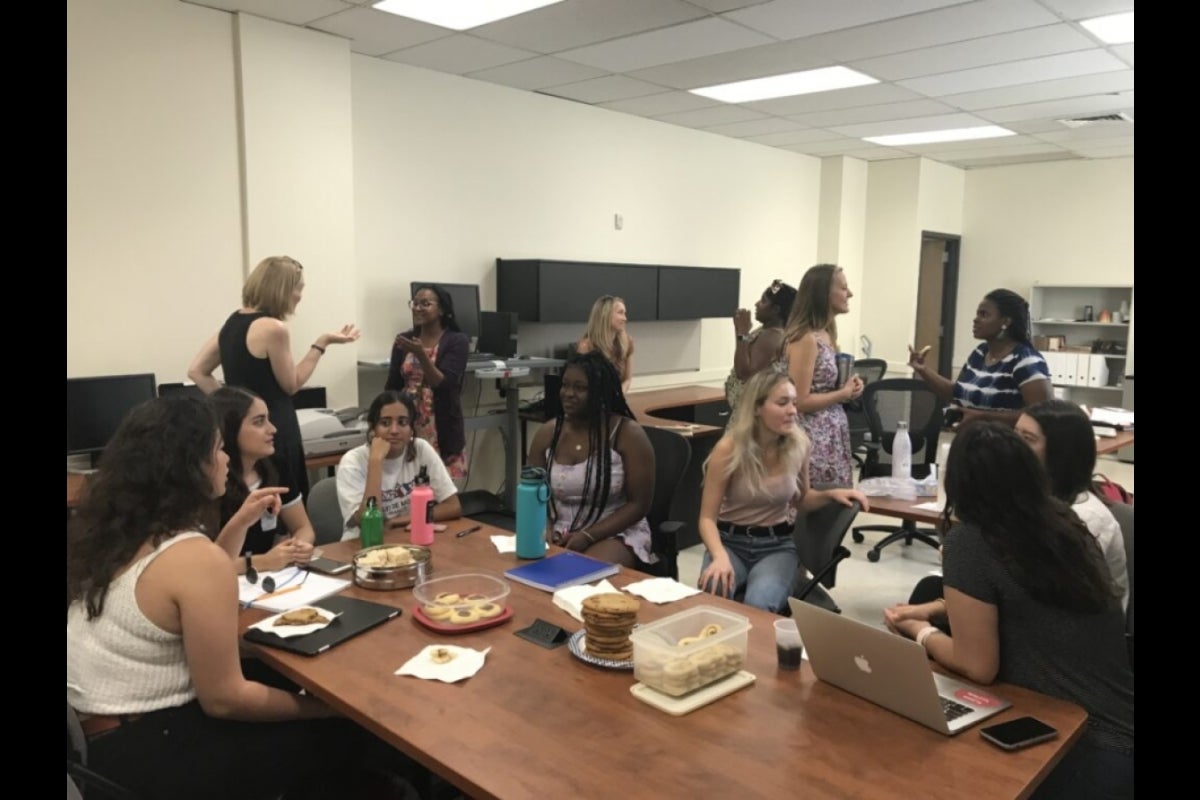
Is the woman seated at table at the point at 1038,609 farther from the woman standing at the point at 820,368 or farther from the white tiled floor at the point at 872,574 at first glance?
the white tiled floor at the point at 872,574

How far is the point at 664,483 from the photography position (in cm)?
329

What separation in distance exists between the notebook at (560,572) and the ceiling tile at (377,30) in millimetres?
2933

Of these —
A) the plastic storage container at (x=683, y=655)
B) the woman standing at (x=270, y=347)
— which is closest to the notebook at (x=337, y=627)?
the plastic storage container at (x=683, y=655)

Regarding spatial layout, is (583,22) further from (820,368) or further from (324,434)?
(324,434)

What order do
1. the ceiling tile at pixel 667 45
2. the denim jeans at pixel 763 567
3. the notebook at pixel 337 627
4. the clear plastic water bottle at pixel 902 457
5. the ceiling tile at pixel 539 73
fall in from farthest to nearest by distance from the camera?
the ceiling tile at pixel 539 73
the ceiling tile at pixel 667 45
the clear plastic water bottle at pixel 902 457
the denim jeans at pixel 763 567
the notebook at pixel 337 627

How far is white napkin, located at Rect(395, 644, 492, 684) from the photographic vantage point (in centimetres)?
174

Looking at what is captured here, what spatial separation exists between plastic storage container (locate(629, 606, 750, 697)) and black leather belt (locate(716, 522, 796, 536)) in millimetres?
1152

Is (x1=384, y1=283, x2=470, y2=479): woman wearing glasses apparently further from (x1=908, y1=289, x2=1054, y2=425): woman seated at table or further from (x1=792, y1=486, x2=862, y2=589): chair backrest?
(x1=908, y1=289, x2=1054, y2=425): woman seated at table

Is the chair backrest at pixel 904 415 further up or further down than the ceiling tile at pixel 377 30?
further down

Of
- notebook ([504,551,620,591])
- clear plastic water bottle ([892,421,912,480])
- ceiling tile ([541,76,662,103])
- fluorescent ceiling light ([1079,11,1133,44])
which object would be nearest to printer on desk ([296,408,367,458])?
notebook ([504,551,620,591])

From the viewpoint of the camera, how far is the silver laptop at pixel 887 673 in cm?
150

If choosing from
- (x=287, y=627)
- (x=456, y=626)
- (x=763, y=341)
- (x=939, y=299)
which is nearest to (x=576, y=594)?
(x=456, y=626)

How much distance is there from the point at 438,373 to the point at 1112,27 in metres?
3.76

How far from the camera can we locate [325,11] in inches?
156
